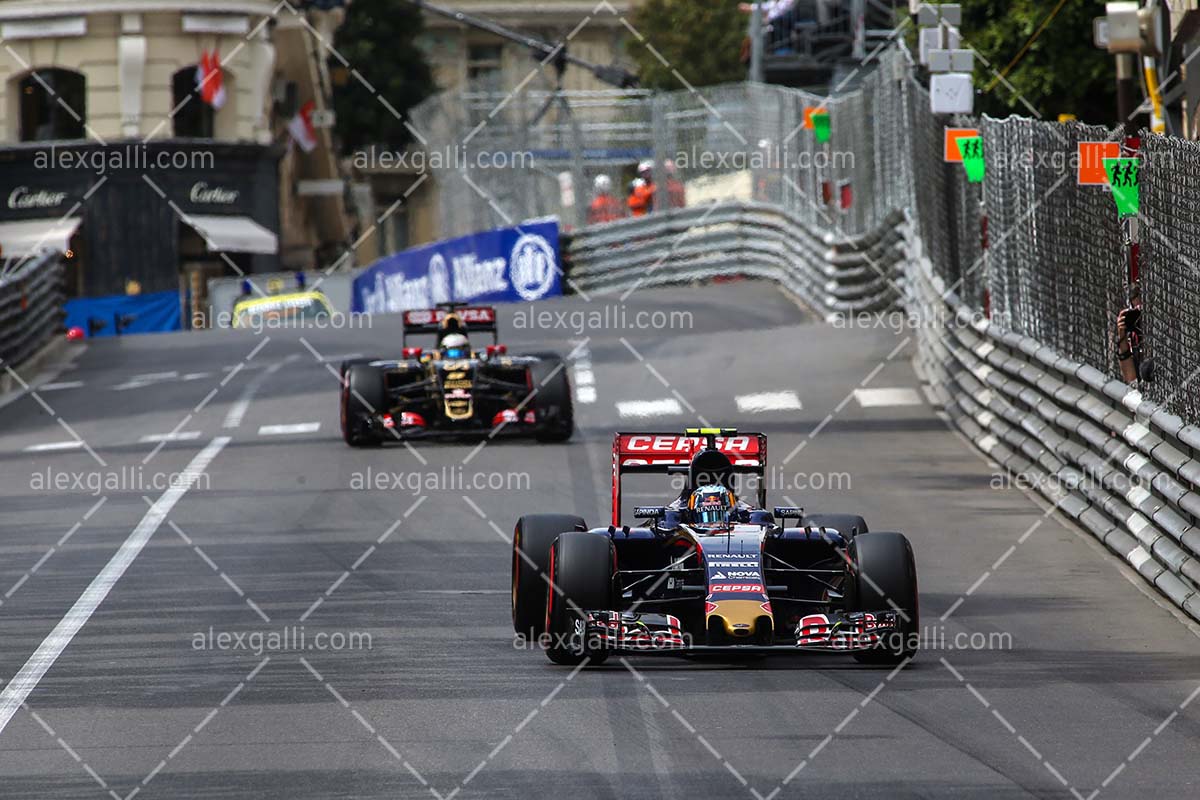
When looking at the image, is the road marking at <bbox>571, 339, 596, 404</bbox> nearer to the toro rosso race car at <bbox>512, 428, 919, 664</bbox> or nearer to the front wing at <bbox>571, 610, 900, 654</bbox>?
the toro rosso race car at <bbox>512, 428, 919, 664</bbox>

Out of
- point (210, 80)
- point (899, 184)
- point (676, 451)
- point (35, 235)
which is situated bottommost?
point (35, 235)

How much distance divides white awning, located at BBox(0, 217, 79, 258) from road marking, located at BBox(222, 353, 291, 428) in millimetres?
21754

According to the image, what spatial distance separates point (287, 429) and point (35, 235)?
29.8 m

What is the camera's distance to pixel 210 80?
4975cm

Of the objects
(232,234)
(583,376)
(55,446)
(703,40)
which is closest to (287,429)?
(55,446)

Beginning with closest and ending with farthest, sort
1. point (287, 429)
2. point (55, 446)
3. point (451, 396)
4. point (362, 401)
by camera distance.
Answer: point (362, 401) < point (451, 396) < point (55, 446) < point (287, 429)

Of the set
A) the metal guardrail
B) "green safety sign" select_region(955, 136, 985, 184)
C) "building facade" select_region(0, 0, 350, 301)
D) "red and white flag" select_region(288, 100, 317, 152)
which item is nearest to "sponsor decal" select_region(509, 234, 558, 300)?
the metal guardrail

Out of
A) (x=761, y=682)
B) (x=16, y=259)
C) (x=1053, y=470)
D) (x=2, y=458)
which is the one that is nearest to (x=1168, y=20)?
(x=1053, y=470)

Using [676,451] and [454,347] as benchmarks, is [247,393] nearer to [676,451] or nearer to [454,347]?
[454,347]

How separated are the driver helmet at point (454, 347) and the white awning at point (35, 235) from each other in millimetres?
30469

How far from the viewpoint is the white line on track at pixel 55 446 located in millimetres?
20547

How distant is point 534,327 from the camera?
102 feet

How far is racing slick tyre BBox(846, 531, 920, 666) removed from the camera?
995 cm

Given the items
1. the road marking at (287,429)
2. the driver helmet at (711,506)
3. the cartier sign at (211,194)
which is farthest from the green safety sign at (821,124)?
the cartier sign at (211,194)
